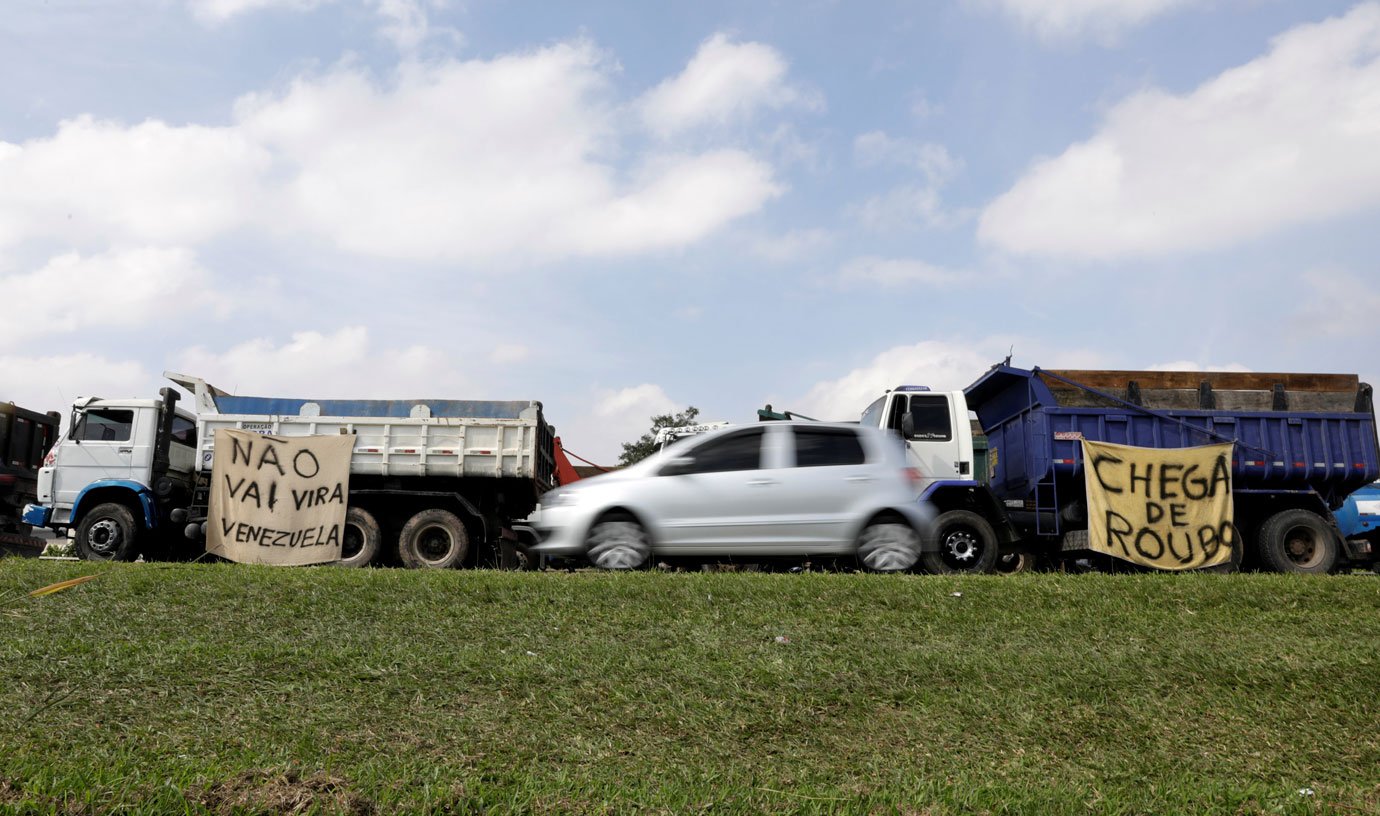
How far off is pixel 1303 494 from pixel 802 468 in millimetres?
6375

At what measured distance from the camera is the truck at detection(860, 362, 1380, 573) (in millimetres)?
11781

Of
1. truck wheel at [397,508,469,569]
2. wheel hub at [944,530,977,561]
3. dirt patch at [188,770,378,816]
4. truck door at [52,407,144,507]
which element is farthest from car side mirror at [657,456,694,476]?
truck door at [52,407,144,507]

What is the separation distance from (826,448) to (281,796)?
7333 mm

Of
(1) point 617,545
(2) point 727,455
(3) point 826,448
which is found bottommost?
(1) point 617,545

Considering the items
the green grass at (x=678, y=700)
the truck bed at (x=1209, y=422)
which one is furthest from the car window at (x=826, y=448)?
the truck bed at (x=1209, y=422)

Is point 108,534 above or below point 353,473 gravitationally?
below

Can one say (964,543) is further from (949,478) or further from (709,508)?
(709,508)

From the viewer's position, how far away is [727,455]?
10367mm

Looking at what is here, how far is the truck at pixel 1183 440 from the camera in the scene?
11781 mm

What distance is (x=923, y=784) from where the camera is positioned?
168 inches

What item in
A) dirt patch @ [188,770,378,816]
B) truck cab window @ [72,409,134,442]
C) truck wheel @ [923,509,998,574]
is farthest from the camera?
truck cab window @ [72,409,134,442]

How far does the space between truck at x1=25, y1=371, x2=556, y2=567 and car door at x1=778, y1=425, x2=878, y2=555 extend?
3822 millimetres

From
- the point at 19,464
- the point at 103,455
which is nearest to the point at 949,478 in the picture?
the point at 103,455

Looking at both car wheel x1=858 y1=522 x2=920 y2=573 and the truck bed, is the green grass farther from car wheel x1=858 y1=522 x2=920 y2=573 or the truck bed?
the truck bed
